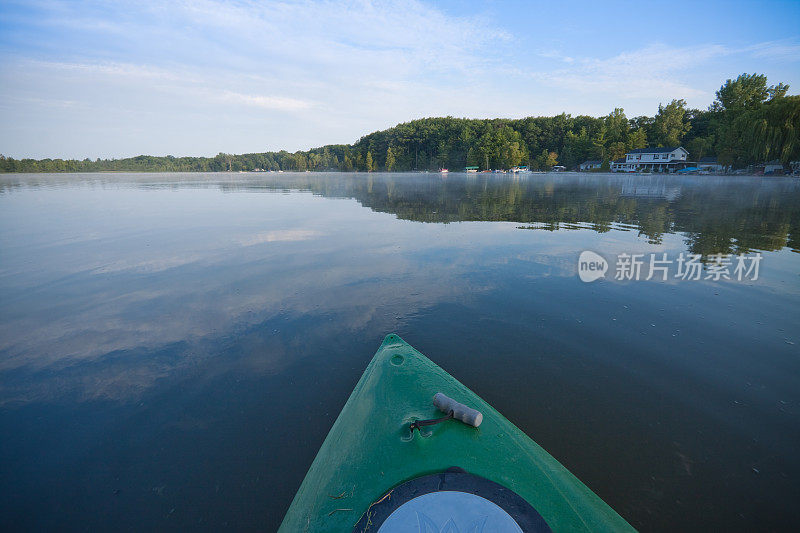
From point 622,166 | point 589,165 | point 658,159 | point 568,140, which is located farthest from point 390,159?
point 658,159

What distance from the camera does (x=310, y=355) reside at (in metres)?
5.29

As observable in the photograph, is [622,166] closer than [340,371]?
No

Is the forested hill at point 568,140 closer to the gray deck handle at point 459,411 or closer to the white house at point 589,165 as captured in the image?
the white house at point 589,165

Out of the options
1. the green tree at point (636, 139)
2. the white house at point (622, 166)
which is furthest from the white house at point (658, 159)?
the green tree at point (636, 139)

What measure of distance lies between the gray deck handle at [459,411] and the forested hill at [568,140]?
2903 inches

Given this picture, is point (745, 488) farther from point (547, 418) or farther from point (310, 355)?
point (310, 355)

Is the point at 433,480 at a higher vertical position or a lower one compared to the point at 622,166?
lower

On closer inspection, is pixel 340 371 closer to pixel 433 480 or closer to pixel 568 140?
pixel 433 480

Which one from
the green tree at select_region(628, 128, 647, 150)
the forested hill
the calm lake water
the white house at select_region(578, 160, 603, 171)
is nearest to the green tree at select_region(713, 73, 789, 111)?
the forested hill

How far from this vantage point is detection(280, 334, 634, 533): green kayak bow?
78.4 inches

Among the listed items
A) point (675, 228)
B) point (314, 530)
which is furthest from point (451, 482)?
point (675, 228)

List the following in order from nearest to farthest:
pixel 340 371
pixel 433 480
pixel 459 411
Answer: pixel 433 480 → pixel 459 411 → pixel 340 371

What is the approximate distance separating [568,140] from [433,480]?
121 metres

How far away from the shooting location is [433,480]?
7.31ft
